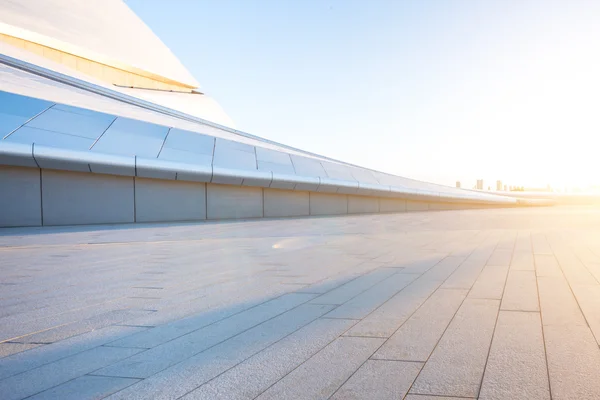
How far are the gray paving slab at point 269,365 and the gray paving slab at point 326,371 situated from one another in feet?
0.15

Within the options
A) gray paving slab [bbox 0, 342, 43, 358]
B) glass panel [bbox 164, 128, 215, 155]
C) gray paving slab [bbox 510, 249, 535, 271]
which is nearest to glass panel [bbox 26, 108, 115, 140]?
glass panel [bbox 164, 128, 215, 155]

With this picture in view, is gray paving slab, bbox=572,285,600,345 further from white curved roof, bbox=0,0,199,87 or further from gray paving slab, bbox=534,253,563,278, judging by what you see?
white curved roof, bbox=0,0,199,87

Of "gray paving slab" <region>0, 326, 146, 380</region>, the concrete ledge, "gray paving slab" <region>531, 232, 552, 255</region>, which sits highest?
the concrete ledge

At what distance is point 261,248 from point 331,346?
15.2ft

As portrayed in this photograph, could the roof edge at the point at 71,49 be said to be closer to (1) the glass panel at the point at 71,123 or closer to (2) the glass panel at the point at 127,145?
(1) the glass panel at the point at 71,123

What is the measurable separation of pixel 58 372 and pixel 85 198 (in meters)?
9.48

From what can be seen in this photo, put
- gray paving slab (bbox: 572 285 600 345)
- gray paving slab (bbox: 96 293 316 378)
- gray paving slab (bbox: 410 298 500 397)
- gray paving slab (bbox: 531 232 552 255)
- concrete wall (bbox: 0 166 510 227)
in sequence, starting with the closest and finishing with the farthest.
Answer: gray paving slab (bbox: 410 298 500 397), gray paving slab (bbox: 96 293 316 378), gray paving slab (bbox: 572 285 600 345), gray paving slab (bbox: 531 232 552 255), concrete wall (bbox: 0 166 510 227)

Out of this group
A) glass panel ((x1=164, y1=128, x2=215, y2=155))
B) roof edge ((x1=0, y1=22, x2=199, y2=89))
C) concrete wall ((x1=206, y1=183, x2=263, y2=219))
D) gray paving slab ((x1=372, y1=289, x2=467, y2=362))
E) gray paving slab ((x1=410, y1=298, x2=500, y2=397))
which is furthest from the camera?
roof edge ((x1=0, y1=22, x2=199, y2=89))

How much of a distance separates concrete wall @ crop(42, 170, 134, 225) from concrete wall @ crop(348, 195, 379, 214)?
7812mm

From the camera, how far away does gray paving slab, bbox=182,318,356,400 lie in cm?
190

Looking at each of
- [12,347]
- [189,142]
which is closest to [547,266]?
[12,347]

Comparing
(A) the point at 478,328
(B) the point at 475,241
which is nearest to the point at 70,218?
(B) the point at 475,241

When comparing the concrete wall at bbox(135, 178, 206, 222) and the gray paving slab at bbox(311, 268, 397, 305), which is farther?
the concrete wall at bbox(135, 178, 206, 222)

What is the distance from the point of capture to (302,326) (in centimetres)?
285
